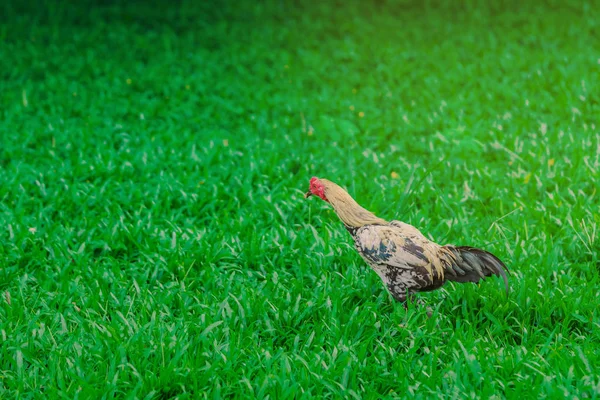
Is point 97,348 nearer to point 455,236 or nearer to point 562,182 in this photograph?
point 455,236

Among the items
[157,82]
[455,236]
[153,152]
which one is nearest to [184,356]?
[455,236]

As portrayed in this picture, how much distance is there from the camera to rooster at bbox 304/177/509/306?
3459 millimetres

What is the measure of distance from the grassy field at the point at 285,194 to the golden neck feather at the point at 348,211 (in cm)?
43

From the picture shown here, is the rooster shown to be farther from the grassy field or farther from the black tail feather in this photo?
the grassy field

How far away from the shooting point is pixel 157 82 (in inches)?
295

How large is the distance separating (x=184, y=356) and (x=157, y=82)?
466 centimetres

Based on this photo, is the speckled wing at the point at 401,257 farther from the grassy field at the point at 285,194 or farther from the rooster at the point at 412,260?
the grassy field at the point at 285,194

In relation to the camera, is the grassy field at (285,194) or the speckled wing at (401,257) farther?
the speckled wing at (401,257)

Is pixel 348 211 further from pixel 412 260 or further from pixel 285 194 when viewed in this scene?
pixel 285 194

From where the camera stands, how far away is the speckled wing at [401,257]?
137 inches

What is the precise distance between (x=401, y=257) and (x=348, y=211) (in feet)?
1.25

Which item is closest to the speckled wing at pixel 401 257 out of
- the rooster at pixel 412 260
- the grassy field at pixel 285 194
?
the rooster at pixel 412 260

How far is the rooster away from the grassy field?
169 millimetres

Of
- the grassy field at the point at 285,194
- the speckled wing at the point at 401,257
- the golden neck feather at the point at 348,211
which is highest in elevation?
the golden neck feather at the point at 348,211
